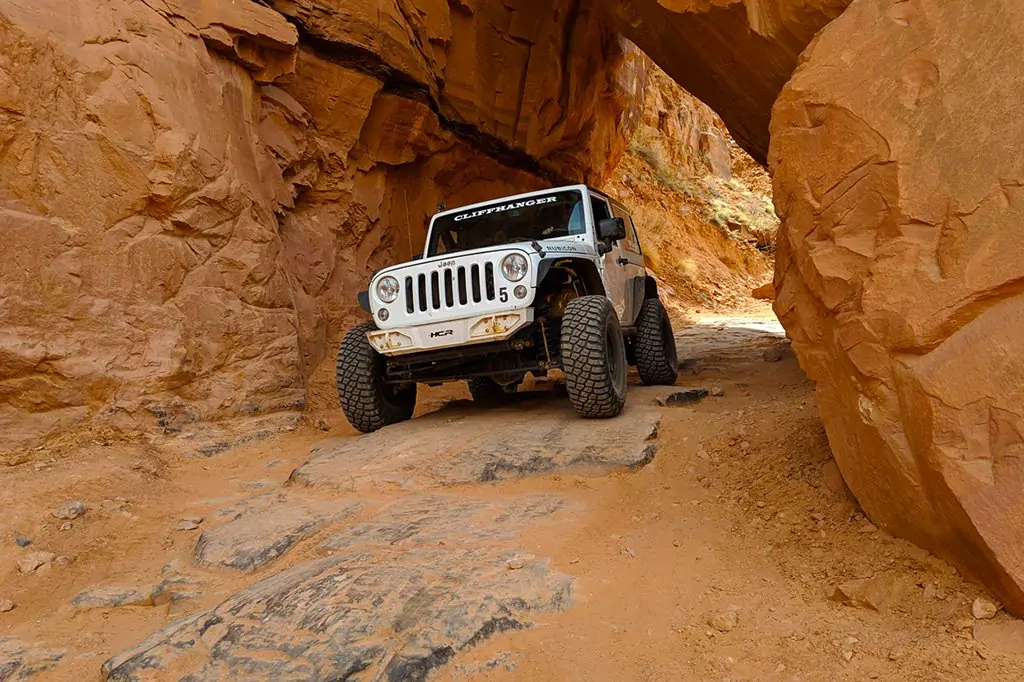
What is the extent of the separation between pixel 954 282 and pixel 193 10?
21.9ft

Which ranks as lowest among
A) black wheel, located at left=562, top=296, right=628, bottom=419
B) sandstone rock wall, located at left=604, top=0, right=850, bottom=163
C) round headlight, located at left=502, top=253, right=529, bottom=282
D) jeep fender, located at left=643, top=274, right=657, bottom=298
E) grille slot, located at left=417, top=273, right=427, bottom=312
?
black wheel, located at left=562, top=296, right=628, bottom=419

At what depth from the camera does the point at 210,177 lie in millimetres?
5977

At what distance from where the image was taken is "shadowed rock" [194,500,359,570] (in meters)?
3.13

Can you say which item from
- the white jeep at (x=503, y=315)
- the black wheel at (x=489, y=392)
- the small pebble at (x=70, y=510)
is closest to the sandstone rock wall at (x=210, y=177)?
the small pebble at (x=70, y=510)

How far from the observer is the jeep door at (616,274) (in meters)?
5.97

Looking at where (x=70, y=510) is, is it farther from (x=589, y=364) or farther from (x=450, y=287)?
(x=589, y=364)

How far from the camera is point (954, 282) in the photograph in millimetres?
2029

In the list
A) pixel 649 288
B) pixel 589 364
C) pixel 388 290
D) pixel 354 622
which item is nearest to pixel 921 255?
pixel 354 622

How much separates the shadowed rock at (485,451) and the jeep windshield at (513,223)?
1757 millimetres

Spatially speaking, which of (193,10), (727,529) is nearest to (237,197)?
(193,10)

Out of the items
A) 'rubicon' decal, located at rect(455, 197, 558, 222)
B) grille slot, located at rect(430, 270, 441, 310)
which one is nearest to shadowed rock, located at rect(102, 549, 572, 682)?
grille slot, located at rect(430, 270, 441, 310)

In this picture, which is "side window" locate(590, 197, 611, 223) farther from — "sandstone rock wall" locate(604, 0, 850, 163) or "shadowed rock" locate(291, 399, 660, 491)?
"shadowed rock" locate(291, 399, 660, 491)

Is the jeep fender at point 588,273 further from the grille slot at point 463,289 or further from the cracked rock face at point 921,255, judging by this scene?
the cracked rock face at point 921,255

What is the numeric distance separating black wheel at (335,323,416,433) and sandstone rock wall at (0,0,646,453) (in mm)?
1283
